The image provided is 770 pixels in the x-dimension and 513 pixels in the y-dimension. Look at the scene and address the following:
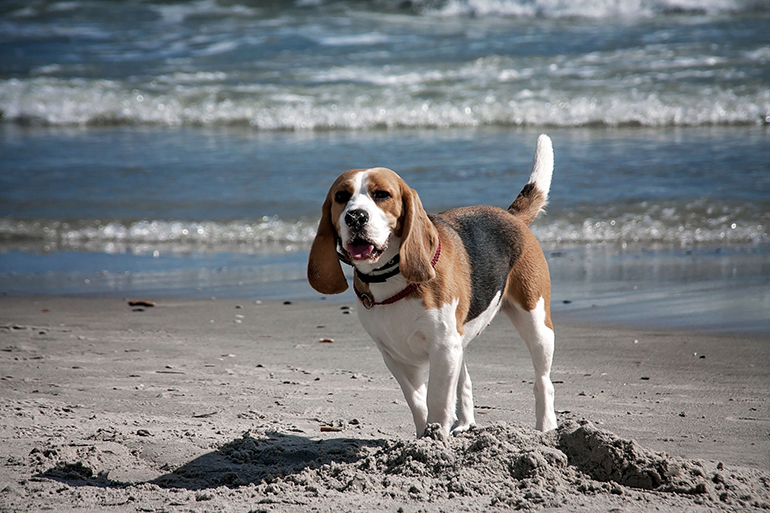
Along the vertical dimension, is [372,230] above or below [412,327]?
above

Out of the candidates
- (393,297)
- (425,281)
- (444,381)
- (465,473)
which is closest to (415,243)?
(425,281)

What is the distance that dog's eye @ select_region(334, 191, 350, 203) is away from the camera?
3.48m

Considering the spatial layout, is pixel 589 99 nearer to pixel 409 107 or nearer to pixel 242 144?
pixel 409 107

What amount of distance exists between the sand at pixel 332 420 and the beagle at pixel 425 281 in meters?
0.29

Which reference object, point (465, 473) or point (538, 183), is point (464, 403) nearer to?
point (465, 473)

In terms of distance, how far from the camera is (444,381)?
3.59 metres

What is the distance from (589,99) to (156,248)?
28.6 ft

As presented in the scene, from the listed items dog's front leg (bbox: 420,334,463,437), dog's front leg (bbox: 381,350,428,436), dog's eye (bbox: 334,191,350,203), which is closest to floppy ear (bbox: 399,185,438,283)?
dog's eye (bbox: 334,191,350,203)

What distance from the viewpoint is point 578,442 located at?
3.47 metres

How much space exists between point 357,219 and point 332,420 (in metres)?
1.45

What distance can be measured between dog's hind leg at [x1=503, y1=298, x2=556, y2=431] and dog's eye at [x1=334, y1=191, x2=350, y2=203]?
4.08 feet

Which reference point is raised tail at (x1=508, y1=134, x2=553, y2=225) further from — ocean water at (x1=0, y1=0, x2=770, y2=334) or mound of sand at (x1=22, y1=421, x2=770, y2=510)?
ocean water at (x1=0, y1=0, x2=770, y2=334)

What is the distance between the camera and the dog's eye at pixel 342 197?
11.4ft

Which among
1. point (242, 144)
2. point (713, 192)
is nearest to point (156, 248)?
point (242, 144)
